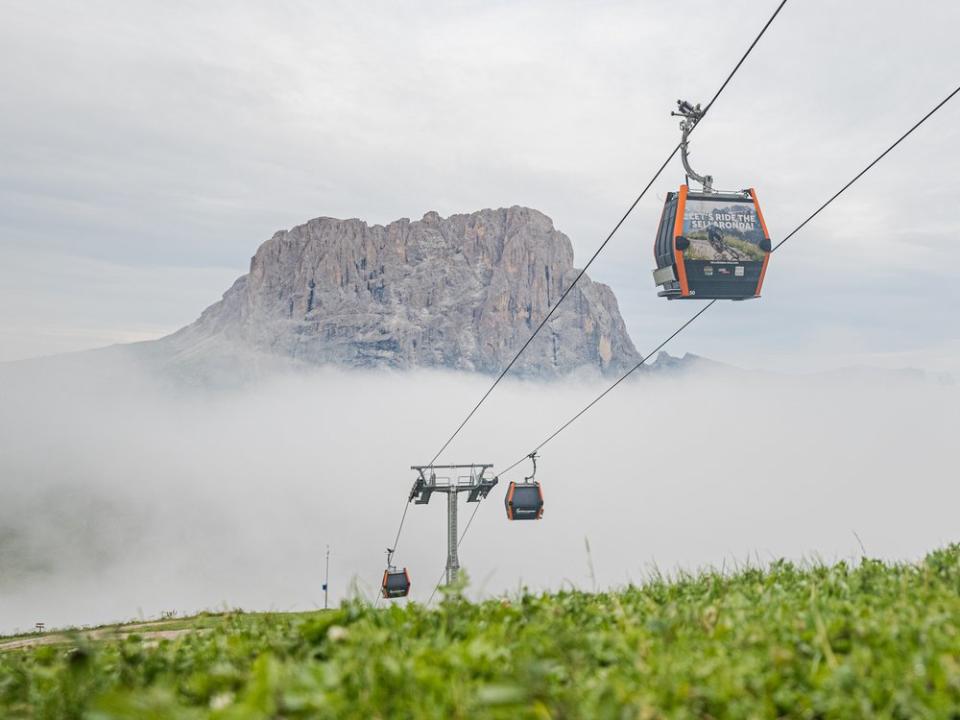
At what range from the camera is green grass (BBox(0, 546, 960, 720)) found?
11.0 feet

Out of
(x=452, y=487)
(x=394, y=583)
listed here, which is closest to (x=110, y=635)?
(x=452, y=487)

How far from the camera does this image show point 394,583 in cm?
3625

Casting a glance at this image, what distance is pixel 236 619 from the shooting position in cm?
640

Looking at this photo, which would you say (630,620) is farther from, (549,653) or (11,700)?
(11,700)

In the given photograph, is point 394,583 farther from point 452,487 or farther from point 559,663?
point 559,663

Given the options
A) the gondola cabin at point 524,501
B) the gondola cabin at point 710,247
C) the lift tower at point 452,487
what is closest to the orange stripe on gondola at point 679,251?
the gondola cabin at point 710,247

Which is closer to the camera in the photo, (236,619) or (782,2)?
(236,619)

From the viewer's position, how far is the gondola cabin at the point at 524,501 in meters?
32.9

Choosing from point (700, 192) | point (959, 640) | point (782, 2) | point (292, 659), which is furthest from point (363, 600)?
point (700, 192)

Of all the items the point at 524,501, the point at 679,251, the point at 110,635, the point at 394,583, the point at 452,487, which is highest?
the point at 679,251

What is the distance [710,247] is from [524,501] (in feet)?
57.4

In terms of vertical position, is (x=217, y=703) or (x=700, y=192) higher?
(x=700, y=192)

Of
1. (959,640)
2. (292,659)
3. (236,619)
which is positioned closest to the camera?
(959,640)

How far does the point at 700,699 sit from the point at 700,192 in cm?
1694
